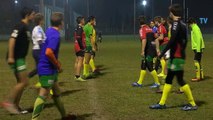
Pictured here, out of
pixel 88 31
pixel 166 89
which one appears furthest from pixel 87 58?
pixel 166 89

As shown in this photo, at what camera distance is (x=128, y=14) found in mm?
63344

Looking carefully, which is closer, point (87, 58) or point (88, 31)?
point (88, 31)

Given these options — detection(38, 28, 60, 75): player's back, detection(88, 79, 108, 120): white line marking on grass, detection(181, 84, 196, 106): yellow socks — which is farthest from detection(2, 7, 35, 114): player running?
detection(181, 84, 196, 106): yellow socks

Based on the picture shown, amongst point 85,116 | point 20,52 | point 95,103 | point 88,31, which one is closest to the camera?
point 20,52

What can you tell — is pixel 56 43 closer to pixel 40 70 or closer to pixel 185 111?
pixel 40 70

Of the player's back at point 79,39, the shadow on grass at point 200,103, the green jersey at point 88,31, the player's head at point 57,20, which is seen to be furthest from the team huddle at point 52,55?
the green jersey at point 88,31

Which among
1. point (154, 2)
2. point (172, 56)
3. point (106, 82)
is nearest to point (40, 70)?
point (172, 56)

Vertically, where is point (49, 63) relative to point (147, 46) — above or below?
below

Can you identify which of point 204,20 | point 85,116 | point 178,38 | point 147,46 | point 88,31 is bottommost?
point 85,116

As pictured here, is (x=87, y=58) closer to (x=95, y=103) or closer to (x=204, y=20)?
(x=95, y=103)

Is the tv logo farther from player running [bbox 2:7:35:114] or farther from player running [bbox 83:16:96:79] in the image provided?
player running [bbox 2:7:35:114]

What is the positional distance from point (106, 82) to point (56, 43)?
6.52 metres

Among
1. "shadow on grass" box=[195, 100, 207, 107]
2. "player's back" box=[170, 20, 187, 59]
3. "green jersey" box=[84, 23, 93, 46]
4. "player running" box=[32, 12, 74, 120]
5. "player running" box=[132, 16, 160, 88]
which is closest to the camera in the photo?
"player running" box=[32, 12, 74, 120]

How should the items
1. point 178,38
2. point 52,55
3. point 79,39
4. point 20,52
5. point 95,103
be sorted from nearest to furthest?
point 52,55
point 20,52
point 178,38
point 95,103
point 79,39
